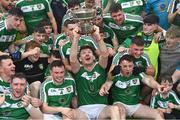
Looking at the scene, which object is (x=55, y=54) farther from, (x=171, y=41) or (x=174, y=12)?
(x=174, y=12)

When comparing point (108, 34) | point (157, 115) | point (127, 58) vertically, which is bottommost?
point (157, 115)

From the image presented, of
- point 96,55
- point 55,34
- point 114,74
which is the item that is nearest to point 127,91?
point 114,74

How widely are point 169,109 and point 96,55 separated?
1409 mm

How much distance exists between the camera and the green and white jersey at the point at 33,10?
869 cm

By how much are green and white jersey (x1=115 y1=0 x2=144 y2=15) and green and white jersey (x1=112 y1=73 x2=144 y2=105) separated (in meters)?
1.82

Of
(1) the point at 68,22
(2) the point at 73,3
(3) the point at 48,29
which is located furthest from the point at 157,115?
(2) the point at 73,3

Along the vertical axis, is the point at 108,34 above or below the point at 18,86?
above

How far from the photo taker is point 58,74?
7.10m

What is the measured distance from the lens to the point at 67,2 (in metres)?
9.10

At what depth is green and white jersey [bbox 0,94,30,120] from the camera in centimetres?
691

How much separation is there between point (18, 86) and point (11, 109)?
1.15ft

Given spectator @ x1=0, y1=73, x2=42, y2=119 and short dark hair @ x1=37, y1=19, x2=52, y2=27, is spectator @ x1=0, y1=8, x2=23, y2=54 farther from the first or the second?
spectator @ x1=0, y1=73, x2=42, y2=119

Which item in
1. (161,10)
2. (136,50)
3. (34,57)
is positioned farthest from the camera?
(161,10)

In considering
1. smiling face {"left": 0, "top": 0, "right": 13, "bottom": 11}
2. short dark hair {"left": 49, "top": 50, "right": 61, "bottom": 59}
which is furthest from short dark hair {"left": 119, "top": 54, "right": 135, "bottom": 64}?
smiling face {"left": 0, "top": 0, "right": 13, "bottom": 11}
